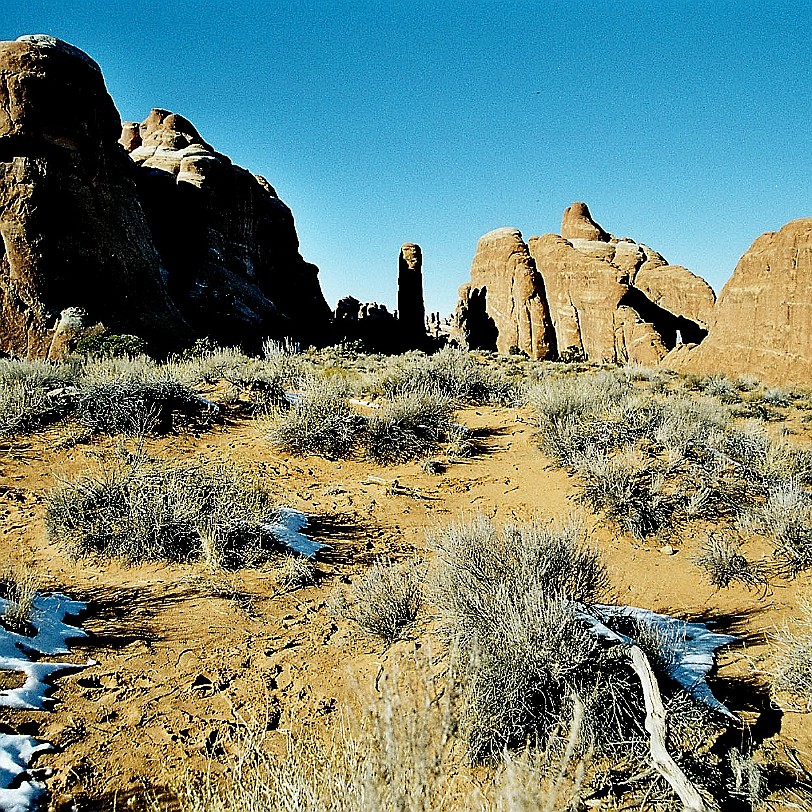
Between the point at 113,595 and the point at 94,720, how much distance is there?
156cm

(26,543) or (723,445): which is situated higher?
(723,445)

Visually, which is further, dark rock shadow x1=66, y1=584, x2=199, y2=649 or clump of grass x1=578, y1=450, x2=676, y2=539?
clump of grass x1=578, y1=450, x2=676, y2=539

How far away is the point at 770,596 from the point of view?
481 centimetres

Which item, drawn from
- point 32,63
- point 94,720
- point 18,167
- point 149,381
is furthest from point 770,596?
point 32,63

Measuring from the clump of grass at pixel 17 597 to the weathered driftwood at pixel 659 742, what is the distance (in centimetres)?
373

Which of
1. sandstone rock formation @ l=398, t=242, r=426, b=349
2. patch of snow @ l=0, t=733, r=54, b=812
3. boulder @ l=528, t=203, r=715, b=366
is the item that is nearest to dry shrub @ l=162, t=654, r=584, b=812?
patch of snow @ l=0, t=733, r=54, b=812

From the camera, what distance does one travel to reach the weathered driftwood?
7.43 ft

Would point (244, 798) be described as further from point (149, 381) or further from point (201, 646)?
point (149, 381)

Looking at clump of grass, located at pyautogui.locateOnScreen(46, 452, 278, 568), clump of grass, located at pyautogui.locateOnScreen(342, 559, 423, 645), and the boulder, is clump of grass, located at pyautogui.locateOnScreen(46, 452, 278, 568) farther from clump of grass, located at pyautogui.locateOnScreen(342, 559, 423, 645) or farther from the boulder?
the boulder

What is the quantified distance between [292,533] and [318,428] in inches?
124

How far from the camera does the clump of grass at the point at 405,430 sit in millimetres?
8617

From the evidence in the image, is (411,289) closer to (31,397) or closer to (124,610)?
(31,397)

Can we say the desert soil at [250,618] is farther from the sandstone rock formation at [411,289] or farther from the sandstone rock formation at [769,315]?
the sandstone rock formation at [411,289]

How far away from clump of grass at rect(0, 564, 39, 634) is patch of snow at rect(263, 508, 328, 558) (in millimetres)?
1961
